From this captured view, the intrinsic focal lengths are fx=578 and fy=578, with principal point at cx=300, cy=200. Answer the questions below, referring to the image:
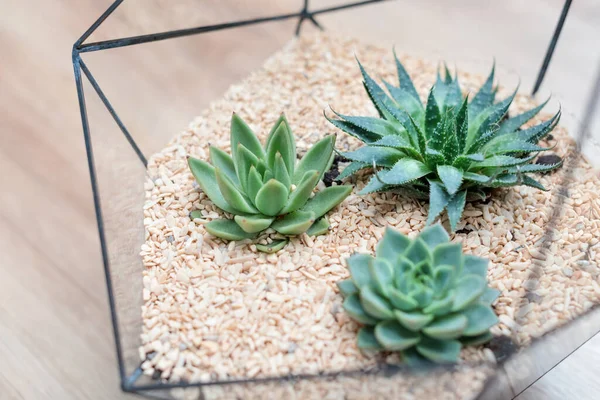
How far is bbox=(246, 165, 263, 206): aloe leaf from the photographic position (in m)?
0.91

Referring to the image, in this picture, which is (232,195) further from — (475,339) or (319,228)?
(475,339)

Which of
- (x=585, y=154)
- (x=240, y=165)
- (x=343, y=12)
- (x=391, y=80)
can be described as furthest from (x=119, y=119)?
(x=585, y=154)

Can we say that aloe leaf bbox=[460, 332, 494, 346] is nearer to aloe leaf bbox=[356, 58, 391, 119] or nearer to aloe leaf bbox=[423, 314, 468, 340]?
aloe leaf bbox=[423, 314, 468, 340]

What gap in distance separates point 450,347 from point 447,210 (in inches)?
10.2

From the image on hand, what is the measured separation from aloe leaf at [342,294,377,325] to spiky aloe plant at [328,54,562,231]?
0.63 feet

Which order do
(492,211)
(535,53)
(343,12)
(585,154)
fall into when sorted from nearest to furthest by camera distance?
1. (492,211)
2. (585,154)
3. (535,53)
4. (343,12)

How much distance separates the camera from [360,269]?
2.64ft

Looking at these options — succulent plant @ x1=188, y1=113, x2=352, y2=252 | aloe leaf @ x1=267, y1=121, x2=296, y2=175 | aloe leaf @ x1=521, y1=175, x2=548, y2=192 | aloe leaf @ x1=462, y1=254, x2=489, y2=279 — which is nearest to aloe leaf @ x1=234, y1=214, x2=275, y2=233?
succulent plant @ x1=188, y1=113, x2=352, y2=252

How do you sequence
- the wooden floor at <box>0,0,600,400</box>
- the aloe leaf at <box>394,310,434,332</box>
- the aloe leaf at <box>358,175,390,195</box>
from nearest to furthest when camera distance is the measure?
the aloe leaf at <box>394,310,434,332</box>, the aloe leaf at <box>358,175,390,195</box>, the wooden floor at <box>0,0,600,400</box>

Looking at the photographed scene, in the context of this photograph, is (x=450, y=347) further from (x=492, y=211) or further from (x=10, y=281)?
(x=10, y=281)

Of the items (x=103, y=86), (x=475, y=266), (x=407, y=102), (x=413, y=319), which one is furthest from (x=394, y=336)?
(x=103, y=86)

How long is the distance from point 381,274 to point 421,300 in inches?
2.5

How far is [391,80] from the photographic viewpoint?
1.30 metres

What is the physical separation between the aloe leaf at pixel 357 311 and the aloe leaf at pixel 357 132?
328 mm
